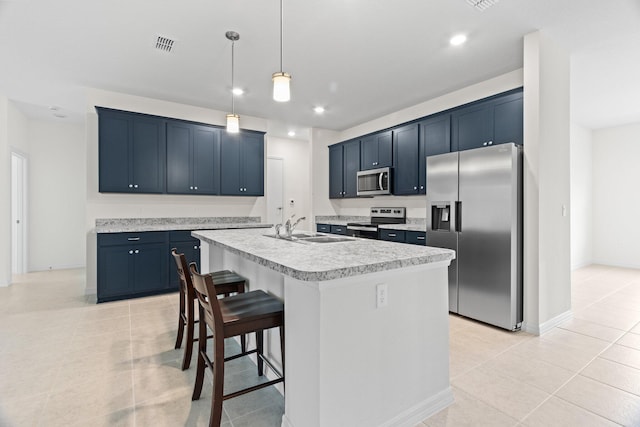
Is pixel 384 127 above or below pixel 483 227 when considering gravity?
above

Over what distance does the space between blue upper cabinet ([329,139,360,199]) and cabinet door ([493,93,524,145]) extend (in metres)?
2.51

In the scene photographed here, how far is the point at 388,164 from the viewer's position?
504cm

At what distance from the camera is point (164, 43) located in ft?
9.78

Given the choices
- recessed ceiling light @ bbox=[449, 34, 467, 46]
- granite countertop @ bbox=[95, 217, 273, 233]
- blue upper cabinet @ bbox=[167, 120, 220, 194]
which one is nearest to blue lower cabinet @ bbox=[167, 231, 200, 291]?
granite countertop @ bbox=[95, 217, 273, 233]

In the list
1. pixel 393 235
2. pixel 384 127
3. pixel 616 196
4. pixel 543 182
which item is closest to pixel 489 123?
pixel 543 182

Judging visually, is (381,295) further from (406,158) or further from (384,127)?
(384,127)

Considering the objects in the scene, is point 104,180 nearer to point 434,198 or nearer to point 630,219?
point 434,198

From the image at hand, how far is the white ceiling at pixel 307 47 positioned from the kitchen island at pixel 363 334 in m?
2.02

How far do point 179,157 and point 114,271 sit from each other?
1.78 m

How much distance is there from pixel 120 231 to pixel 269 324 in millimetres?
3199

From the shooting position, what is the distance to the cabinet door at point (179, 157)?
179 inches

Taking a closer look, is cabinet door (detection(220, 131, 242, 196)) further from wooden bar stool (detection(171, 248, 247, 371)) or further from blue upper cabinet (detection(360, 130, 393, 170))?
wooden bar stool (detection(171, 248, 247, 371))

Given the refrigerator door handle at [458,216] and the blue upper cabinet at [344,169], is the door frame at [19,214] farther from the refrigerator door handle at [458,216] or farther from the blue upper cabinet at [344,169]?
the refrigerator door handle at [458,216]

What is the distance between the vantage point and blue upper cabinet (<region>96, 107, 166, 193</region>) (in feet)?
13.4
